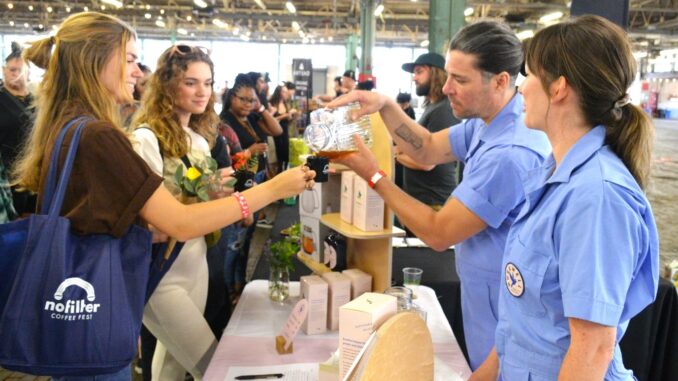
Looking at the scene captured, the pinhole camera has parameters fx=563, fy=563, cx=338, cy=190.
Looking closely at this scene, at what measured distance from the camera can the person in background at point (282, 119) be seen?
7.82m

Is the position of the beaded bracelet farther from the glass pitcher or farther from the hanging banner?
the hanging banner

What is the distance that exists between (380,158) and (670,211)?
8.17 meters

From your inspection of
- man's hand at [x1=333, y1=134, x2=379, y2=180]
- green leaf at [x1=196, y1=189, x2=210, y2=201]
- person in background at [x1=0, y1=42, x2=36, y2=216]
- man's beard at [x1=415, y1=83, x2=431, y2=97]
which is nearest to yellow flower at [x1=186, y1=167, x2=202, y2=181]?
green leaf at [x1=196, y1=189, x2=210, y2=201]

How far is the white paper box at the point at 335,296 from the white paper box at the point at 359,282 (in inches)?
1.2

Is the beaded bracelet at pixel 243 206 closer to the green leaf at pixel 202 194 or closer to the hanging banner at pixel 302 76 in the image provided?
the green leaf at pixel 202 194

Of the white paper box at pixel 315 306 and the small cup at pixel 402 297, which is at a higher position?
the small cup at pixel 402 297

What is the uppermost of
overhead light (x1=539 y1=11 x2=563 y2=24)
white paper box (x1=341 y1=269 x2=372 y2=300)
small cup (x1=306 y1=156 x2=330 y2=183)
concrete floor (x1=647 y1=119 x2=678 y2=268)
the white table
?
overhead light (x1=539 y1=11 x2=563 y2=24)

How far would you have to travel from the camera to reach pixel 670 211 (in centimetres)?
857

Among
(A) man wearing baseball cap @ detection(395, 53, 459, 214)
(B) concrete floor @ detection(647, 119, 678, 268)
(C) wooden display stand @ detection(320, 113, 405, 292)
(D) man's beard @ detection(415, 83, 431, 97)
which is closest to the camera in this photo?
(C) wooden display stand @ detection(320, 113, 405, 292)

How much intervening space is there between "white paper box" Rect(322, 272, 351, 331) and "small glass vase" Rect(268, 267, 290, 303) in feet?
0.96

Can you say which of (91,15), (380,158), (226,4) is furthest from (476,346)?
(226,4)

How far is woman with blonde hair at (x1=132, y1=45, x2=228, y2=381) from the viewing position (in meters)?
1.94

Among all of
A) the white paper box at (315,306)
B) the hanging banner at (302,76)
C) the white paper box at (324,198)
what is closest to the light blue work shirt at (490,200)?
the white paper box at (315,306)

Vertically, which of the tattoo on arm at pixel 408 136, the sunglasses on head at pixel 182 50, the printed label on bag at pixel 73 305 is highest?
the sunglasses on head at pixel 182 50
